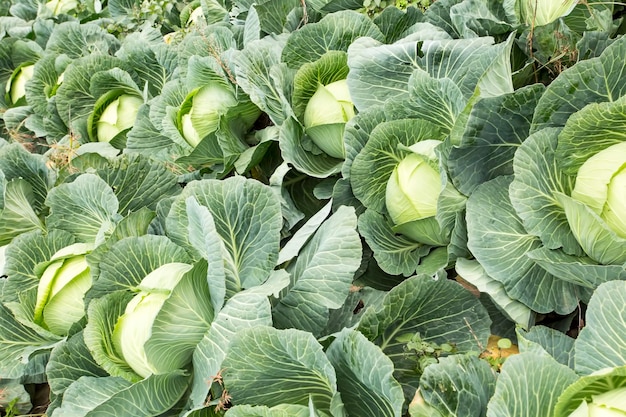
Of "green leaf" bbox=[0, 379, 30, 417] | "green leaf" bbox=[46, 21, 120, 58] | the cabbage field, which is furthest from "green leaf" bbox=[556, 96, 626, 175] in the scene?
"green leaf" bbox=[46, 21, 120, 58]

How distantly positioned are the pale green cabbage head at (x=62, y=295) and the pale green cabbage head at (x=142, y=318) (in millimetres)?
328

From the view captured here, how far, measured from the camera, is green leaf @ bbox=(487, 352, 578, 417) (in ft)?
3.73

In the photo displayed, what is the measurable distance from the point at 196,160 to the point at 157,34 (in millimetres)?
Answer: 1291

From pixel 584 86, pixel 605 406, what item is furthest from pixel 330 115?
pixel 605 406

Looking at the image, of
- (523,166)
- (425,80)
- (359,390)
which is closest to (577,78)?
(523,166)

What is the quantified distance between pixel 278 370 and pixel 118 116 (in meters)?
1.86

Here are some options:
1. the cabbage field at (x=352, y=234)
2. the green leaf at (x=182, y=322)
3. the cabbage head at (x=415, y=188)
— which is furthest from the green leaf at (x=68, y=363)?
the cabbage head at (x=415, y=188)

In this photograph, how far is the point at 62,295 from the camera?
201cm

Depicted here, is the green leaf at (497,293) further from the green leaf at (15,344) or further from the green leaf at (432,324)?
the green leaf at (15,344)

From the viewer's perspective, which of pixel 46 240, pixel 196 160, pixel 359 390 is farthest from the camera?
pixel 196 160

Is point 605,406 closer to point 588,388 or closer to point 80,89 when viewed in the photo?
point 588,388

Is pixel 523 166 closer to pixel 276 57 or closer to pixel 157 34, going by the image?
pixel 276 57

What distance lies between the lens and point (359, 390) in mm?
1420

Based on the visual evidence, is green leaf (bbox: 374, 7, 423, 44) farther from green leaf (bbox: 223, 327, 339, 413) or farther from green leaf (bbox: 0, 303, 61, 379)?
green leaf (bbox: 0, 303, 61, 379)
